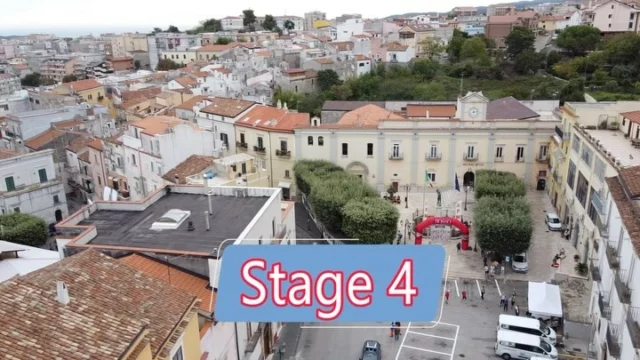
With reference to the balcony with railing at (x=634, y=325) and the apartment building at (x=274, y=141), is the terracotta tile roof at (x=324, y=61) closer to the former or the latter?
the apartment building at (x=274, y=141)

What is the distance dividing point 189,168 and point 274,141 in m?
9.46

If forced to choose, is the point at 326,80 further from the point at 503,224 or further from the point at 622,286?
the point at 622,286

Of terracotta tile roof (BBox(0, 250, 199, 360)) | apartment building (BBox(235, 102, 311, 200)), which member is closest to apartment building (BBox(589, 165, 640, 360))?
terracotta tile roof (BBox(0, 250, 199, 360))

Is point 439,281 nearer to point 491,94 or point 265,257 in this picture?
point 265,257

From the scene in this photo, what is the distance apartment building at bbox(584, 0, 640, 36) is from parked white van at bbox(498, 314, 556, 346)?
84.2 metres

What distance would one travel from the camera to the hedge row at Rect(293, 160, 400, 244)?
1058 inches

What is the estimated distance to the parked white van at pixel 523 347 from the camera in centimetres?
1962

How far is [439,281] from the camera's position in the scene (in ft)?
18.4

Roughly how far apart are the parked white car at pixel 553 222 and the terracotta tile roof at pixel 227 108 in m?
24.6

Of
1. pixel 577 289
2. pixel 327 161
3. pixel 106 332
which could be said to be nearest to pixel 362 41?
pixel 327 161

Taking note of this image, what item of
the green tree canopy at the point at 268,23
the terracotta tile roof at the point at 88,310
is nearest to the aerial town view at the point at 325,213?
the terracotta tile roof at the point at 88,310

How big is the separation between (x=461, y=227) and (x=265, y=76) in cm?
4447

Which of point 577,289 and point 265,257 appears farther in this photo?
point 577,289

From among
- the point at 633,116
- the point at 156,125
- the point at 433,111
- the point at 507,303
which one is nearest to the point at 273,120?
the point at 156,125
